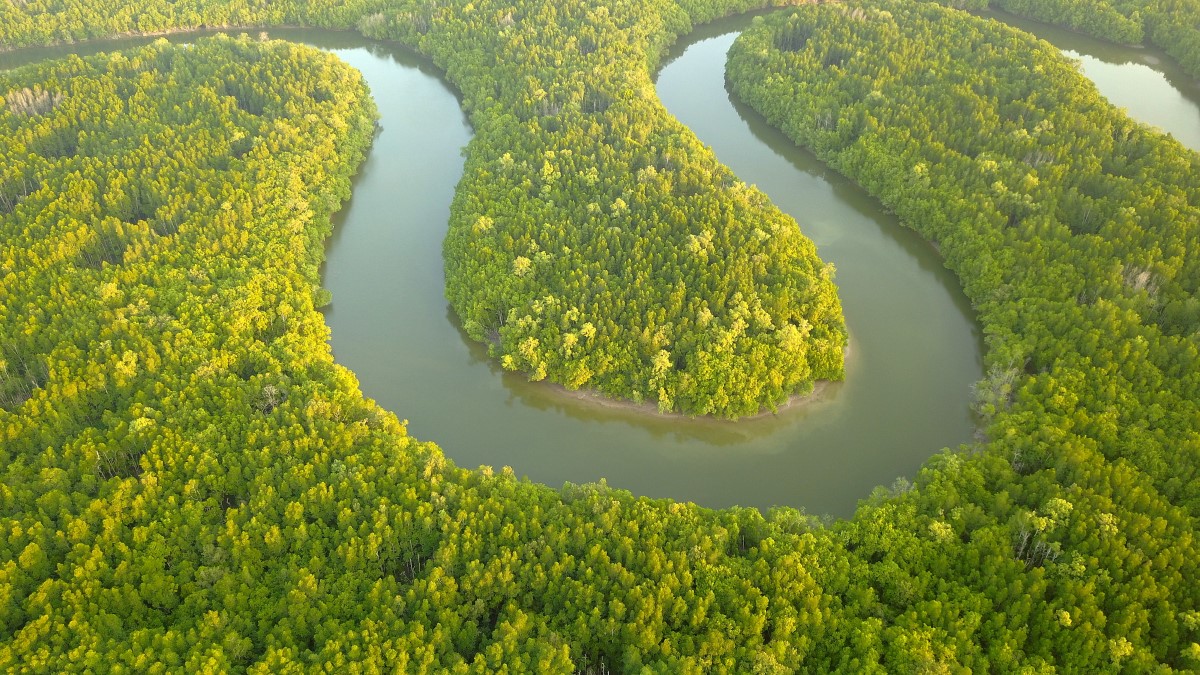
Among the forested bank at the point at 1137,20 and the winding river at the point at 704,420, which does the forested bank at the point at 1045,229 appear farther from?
the forested bank at the point at 1137,20

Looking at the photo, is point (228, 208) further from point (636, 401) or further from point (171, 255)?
point (636, 401)

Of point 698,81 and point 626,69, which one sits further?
point 698,81

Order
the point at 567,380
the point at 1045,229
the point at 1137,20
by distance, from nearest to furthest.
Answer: the point at 567,380 → the point at 1045,229 → the point at 1137,20

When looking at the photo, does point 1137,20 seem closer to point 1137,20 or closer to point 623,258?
point 1137,20

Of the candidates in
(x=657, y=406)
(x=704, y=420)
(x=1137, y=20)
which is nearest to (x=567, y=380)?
(x=657, y=406)

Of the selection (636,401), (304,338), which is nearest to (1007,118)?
(636,401)

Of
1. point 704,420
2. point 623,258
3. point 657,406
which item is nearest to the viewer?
point 704,420
